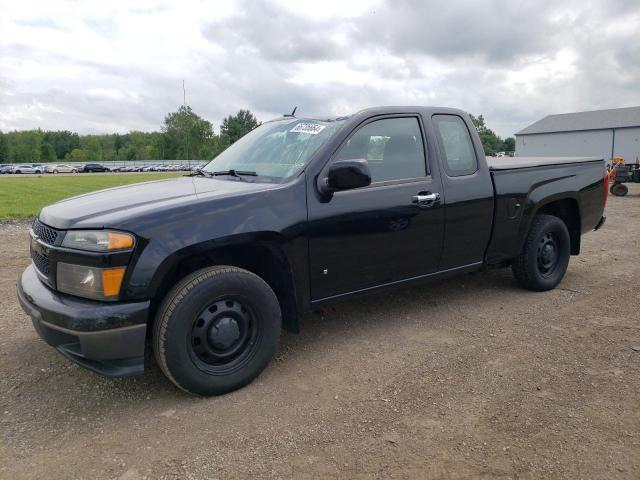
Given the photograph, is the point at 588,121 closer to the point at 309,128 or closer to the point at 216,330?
the point at 309,128

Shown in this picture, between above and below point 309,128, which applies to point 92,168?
below

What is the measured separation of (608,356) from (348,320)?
79.3 inches

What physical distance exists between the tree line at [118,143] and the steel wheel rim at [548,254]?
5167cm

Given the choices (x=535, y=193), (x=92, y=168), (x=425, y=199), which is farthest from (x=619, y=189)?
(x=92, y=168)

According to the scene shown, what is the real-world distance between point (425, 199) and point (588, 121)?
208ft

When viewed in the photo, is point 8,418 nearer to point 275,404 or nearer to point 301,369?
point 275,404

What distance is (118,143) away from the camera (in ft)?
388

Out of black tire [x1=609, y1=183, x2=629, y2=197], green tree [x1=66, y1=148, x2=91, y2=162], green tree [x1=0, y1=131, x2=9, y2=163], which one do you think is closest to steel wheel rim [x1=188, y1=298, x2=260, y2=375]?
black tire [x1=609, y1=183, x2=629, y2=197]

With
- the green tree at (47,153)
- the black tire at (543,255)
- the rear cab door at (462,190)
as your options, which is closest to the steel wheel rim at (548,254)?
the black tire at (543,255)

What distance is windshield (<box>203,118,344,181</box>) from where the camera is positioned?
3.54 meters

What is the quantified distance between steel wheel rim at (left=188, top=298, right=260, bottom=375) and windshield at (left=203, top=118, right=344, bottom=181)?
3.20 ft

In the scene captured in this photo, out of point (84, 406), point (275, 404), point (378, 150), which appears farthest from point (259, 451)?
point (378, 150)

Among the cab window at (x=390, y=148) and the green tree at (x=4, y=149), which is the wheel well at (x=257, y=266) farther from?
the green tree at (x=4, y=149)

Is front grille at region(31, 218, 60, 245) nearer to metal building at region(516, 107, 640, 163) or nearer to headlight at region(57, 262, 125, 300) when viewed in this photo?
headlight at region(57, 262, 125, 300)
